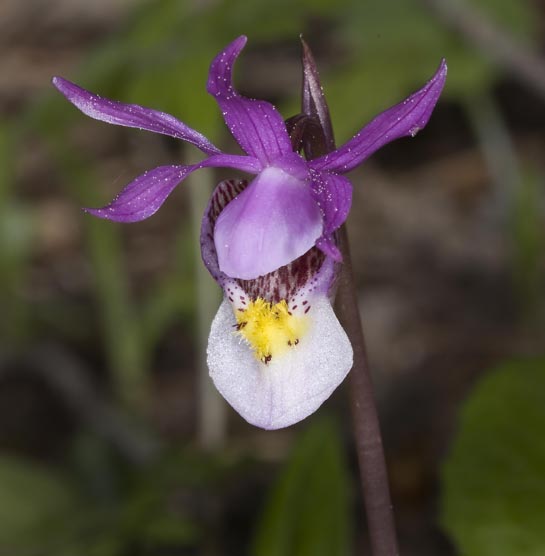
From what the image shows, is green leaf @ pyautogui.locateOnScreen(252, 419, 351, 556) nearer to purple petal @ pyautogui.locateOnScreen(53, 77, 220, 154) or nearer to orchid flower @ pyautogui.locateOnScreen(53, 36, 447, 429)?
orchid flower @ pyautogui.locateOnScreen(53, 36, 447, 429)

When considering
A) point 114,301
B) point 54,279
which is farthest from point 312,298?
point 54,279

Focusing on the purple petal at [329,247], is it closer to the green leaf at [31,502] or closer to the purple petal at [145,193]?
the purple petal at [145,193]

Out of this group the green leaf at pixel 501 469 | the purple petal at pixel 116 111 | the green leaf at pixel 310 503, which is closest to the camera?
the purple petal at pixel 116 111

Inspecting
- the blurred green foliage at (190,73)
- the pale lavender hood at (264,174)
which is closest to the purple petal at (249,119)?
the pale lavender hood at (264,174)

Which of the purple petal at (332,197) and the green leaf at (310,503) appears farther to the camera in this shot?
the green leaf at (310,503)

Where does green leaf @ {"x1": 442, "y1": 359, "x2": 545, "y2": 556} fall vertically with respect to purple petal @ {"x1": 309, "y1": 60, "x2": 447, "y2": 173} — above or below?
below

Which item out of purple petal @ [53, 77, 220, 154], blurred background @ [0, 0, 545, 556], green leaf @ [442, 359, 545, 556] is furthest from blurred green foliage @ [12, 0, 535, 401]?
purple petal @ [53, 77, 220, 154]

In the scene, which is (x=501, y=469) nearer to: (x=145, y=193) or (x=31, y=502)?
(x=145, y=193)
